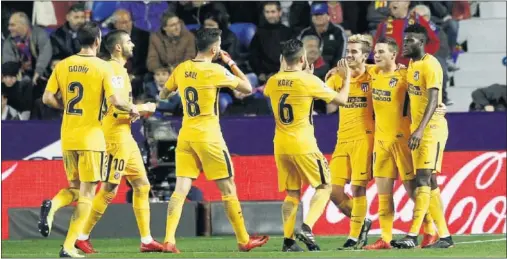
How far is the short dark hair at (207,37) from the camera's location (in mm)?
14477

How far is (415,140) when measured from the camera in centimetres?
1455

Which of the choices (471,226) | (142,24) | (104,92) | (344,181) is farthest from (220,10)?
(104,92)

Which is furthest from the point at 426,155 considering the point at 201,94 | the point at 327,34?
the point at 327,34

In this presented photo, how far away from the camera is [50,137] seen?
63.8 ft

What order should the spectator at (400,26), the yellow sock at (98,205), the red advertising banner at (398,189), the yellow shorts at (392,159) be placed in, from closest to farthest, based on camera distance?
the yellow sock at (98,205) < the yellow shorts at (392,159) < the red advertising banner at (398,189) < the spectator at (400,26)

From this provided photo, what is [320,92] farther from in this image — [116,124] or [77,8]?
[77,8]

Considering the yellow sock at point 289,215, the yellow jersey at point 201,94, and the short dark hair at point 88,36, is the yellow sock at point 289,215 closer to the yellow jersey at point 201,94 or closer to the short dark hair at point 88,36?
the yellow jersey at point 201,94

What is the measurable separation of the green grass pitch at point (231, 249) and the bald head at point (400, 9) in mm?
4143

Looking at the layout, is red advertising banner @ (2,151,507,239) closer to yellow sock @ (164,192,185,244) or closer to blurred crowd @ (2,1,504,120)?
blurred crowd @ (2,1,504,120)

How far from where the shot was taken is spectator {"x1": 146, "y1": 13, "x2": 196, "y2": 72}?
21094 mm

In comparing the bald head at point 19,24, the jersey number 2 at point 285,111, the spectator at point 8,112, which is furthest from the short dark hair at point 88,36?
the bald head at point 19,24

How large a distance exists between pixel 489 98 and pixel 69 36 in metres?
6.42

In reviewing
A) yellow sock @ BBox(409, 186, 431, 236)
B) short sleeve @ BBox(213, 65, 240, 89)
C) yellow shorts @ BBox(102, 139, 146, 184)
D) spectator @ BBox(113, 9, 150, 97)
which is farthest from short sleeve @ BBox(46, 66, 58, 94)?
spectator @ BBox(113, 9, 150, 97)

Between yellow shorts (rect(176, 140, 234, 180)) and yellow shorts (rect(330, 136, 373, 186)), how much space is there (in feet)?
4.80
